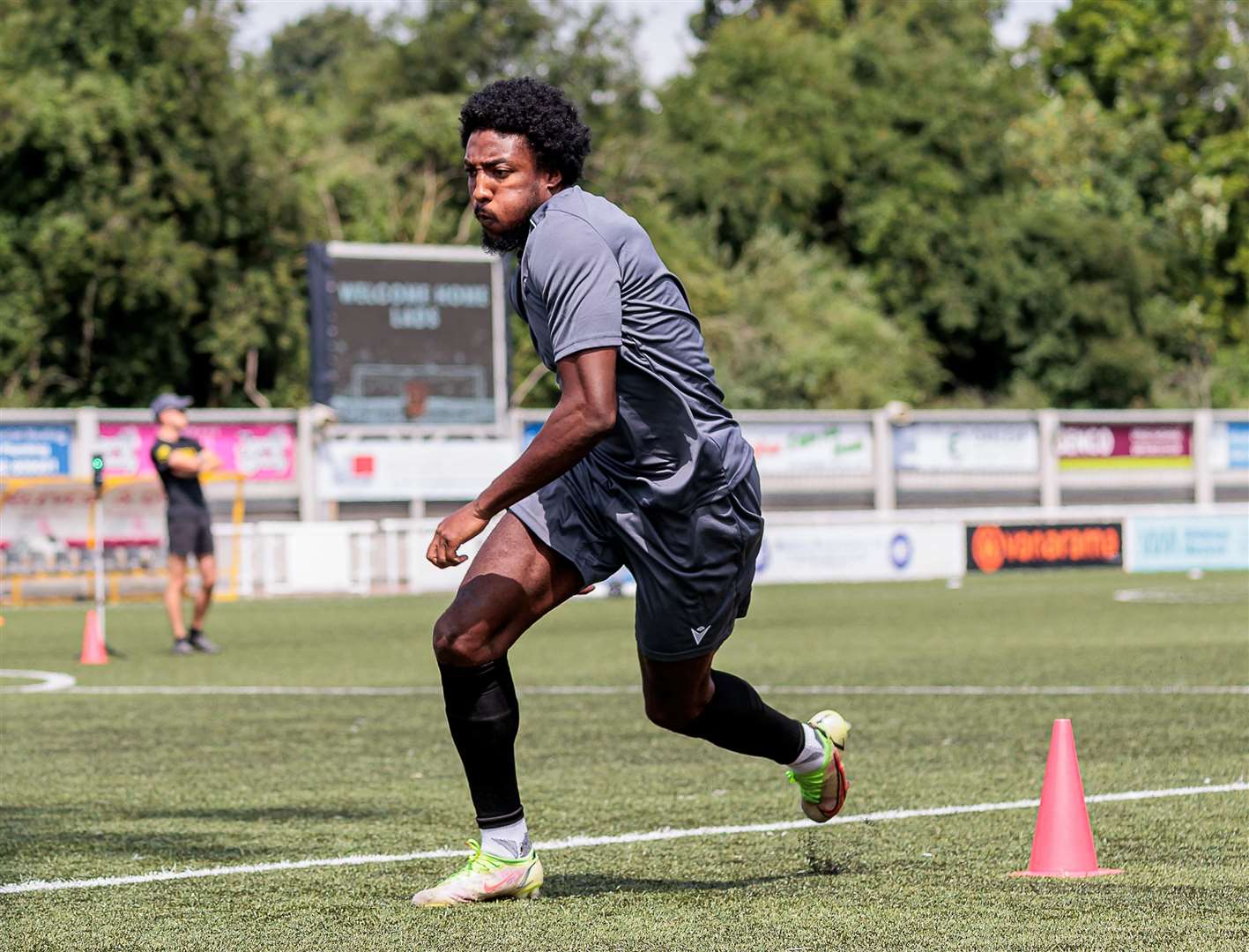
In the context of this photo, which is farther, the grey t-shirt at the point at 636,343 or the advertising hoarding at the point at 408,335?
the advertising hoarding at the point at 408,335

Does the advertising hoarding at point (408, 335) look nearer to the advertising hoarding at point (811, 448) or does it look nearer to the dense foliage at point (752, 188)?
the advertising hoarding at point (811, 448)

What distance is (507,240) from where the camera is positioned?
17.5ft

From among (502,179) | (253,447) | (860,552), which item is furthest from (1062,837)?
(253,447)

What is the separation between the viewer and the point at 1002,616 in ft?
65.6

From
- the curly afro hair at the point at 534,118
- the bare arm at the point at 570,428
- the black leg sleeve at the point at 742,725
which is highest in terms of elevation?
the curly afro hair at the point at 534,118

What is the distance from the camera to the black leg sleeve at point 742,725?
5.56m

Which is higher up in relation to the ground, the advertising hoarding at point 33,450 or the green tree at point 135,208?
the green tree at point 135,208

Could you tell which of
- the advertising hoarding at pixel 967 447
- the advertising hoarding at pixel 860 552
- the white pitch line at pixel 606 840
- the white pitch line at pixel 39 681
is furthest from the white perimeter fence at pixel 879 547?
the white pitch line at pixel 606 840

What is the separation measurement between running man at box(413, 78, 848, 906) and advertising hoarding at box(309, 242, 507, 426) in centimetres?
2308

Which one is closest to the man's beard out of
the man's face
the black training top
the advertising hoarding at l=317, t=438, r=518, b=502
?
the man's face

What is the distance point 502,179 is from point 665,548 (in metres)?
1.00

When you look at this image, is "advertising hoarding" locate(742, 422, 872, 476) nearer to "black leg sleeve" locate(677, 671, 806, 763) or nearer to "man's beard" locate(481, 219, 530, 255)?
"black leg sleeve" locate(677, 671, 806, 763)

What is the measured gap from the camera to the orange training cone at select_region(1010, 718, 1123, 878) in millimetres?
5465

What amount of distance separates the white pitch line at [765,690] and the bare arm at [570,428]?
7051mm
